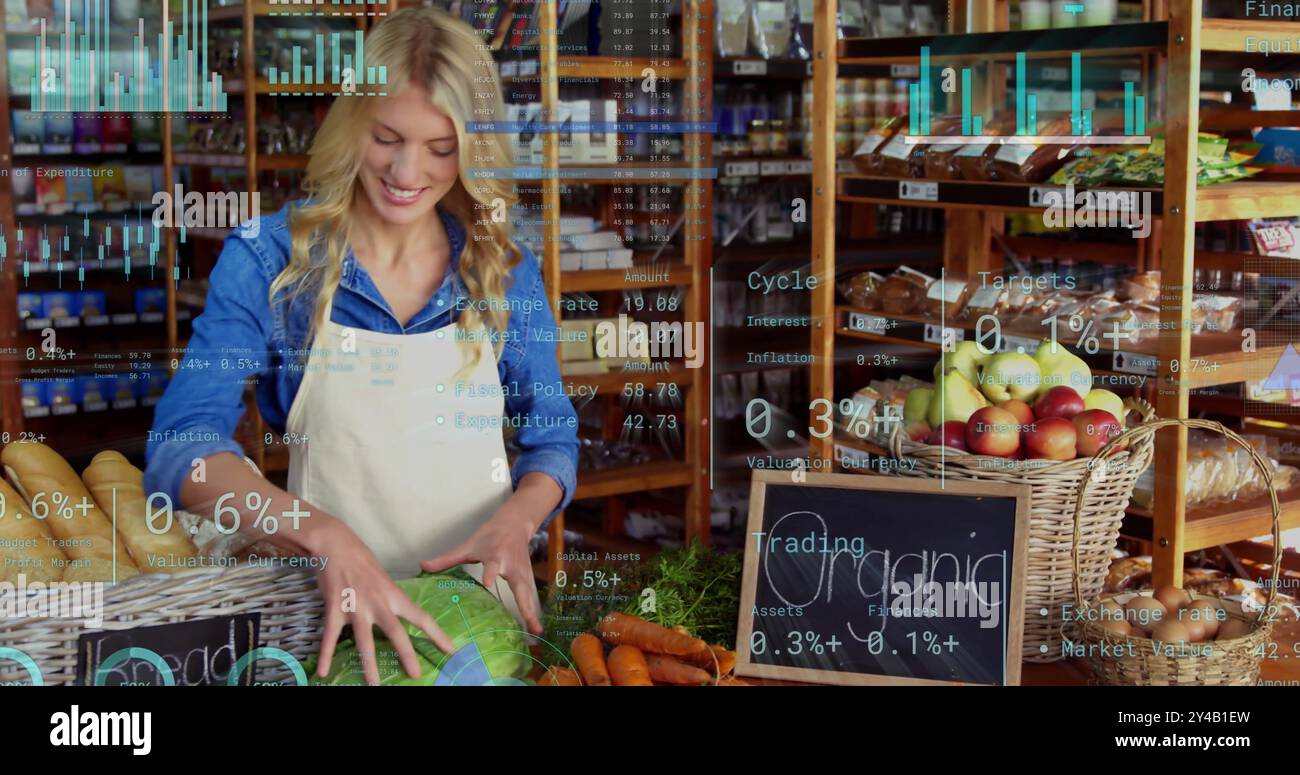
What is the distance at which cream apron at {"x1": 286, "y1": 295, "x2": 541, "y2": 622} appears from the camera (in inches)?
94.9

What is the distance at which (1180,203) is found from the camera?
2.60 metres

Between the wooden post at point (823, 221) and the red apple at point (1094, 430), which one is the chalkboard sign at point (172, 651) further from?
the wooden post at point (823, 221)

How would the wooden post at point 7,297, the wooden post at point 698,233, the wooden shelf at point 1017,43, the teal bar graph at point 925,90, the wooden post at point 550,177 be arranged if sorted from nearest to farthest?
the wooden shelf at point 1017,43, the wooden post at point 7,297, the teal bar graph at point 925,90, the wooden post at point 550,177, the wooden post at point 698,233

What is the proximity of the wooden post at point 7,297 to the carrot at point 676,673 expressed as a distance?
1402 millimetres

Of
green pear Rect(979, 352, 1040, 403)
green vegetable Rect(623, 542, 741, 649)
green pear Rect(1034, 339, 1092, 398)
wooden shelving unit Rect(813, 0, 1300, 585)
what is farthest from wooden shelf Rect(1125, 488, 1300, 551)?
green vegetable Rect(623, 542, 741, 649)

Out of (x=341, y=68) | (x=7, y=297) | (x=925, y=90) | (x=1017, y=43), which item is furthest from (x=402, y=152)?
(x=925, y=90)

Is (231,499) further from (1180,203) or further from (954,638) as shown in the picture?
(1180,203)

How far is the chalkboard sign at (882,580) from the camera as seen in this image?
6.85ft

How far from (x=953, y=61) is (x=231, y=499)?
83.3 inches

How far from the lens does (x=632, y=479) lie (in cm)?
380

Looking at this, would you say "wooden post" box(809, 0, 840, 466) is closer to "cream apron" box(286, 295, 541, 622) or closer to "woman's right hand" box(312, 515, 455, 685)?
"cream apron" box(286, 295, 541, 622)

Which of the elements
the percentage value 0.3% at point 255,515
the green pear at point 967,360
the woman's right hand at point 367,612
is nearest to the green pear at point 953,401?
the green pear at point 967,360
